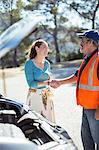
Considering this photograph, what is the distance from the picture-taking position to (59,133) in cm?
323

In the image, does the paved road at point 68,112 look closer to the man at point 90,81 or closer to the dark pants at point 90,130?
the dark pants at point 90,130

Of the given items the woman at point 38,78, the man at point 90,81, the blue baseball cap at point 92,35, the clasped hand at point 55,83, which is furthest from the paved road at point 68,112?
the blue baseball cap at point 92,35

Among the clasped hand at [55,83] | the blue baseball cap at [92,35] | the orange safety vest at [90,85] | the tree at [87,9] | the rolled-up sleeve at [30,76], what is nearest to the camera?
the orange safety vest at [90,85]

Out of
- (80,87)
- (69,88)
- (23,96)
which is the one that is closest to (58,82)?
(80,87)

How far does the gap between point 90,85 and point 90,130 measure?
0.58 meters

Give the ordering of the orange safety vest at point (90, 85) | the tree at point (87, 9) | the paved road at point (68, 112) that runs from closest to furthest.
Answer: the orange safety vest at point (90, 85) < the paved road at point (68, 112) < the tree at point (87, 9)

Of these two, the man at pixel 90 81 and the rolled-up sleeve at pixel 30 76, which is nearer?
the man at pixel 90 81

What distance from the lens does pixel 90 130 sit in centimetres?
419

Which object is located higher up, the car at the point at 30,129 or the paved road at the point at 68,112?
the car at the point at 30,129

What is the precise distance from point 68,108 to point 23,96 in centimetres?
281

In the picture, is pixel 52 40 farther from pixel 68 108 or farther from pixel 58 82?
pixel 58 82

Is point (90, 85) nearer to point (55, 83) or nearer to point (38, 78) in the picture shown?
point (55, 83)

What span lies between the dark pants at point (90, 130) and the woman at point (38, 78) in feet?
2.38

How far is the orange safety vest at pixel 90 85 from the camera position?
12.7 feet
